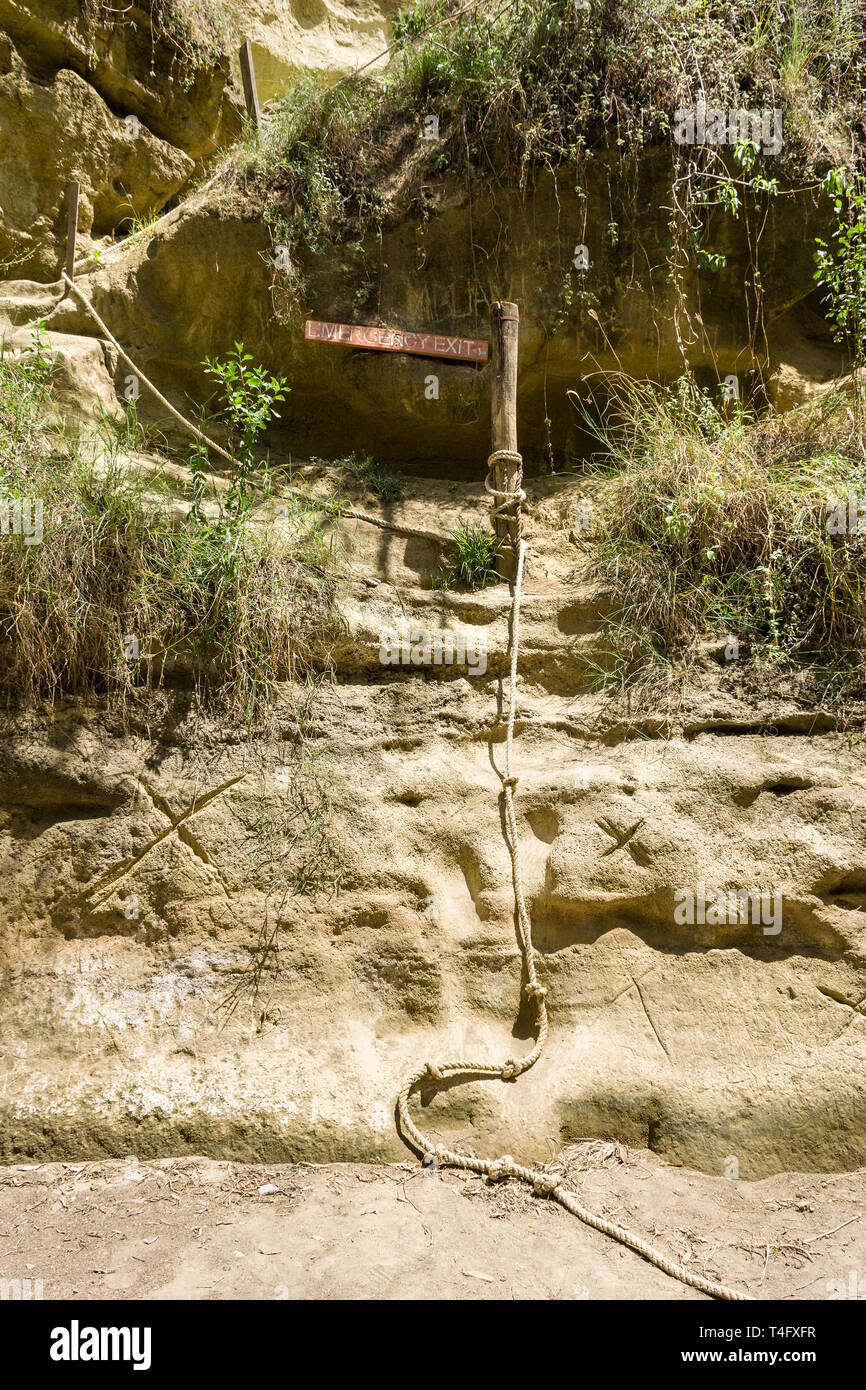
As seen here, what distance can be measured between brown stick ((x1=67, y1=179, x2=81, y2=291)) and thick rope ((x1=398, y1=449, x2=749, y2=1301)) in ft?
11.2

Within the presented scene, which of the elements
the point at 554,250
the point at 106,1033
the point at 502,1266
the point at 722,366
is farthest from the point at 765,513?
the point at 106,1033

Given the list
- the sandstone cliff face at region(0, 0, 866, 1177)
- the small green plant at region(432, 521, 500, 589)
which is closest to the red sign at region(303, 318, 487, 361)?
the sandstone cliff face at region(0, 0, 866, 1177)

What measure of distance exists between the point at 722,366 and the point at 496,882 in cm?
349

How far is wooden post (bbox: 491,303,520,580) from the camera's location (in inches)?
183

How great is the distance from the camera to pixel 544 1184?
3.14 meters

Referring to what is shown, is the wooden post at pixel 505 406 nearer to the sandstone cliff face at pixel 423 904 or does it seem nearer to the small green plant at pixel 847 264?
the sandstone cliff face at pixel 423 904

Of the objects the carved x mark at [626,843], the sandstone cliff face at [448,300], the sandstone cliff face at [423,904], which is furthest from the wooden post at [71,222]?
the carved x mark at [626,843]

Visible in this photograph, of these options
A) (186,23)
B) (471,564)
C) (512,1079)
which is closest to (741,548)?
(471,564)

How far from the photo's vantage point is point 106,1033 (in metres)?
3.45

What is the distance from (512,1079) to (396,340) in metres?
3.74

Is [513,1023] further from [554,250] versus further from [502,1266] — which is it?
[554,250]

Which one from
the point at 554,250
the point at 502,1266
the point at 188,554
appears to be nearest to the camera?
the point at 502,1266

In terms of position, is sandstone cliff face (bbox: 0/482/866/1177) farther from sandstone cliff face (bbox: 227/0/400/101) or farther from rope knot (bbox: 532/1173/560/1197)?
sandstone cliff face (bbox: 227/0/400/101)

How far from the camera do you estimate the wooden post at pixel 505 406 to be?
4.64 metres
